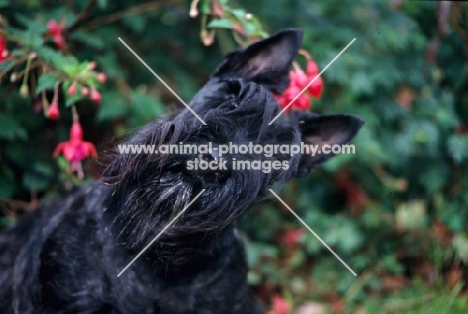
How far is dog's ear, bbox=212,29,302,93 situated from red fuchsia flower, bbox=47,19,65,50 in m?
0.91

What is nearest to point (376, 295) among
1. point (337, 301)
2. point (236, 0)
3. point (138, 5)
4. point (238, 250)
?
point (337, 301)

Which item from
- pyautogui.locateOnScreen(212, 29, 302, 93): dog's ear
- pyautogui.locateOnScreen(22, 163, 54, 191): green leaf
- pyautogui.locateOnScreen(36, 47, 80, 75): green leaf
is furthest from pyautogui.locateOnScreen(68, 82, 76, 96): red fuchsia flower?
pyautogui.locateOnScreen(22, 163, 54, 191): green leaf

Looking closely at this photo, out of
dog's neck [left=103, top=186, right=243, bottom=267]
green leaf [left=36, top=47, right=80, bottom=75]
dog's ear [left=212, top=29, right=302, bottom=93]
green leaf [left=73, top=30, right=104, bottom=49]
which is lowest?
dog's neck [left=103, top=186, right=243, bottom=267]

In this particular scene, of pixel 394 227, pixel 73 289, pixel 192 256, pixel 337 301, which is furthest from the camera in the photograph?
pixel 394 227

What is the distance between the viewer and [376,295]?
4.00m

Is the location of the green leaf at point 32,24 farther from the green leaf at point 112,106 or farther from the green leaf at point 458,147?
the green leaf at point 458,147

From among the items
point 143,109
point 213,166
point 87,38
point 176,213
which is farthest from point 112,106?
point 213,166

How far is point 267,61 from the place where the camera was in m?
2.60

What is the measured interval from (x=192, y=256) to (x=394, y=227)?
220cm

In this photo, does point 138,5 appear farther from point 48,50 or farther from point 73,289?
point 73,289

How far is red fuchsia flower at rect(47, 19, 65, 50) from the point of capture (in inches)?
122

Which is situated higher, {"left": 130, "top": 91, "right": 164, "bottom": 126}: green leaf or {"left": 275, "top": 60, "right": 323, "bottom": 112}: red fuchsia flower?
{"left": 275, "top": 60, "right": 323, "bottom": 112}: red fuchsia flower

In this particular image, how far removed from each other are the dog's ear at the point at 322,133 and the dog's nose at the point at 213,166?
57 centimetres

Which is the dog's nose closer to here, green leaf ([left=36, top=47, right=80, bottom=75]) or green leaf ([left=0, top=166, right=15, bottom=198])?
green leaf ([left=36, top=47, right=80, bottom=75])
